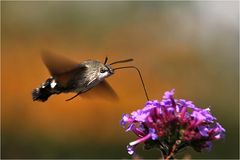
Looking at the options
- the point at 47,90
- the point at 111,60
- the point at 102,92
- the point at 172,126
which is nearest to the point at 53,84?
the point at 47,90

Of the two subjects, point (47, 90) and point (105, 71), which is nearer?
point (105, 71)

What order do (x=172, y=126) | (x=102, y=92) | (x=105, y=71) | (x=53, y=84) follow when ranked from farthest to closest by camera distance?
(x=102, y=92) < (x=53, y=84) < (x=105, y=71) < (x=172, y=126)

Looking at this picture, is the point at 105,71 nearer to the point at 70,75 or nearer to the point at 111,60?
the point at 70,75

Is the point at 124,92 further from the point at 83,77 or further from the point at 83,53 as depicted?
the point at 83,77

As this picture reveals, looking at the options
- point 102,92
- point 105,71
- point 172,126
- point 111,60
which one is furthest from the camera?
point 111,60

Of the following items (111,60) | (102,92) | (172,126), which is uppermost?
(111,60)

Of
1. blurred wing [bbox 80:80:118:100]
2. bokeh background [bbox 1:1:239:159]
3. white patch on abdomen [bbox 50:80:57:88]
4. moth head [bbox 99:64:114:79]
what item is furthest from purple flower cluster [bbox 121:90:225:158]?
bokeh background [bbox 1:1:239:159]

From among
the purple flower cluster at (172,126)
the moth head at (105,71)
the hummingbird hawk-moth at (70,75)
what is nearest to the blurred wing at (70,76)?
the hummingbird hawk-moth at (70,75)

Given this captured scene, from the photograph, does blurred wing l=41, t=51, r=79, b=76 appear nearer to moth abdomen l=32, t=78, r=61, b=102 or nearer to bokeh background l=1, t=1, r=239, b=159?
moth abdomen l=32, t=78, r=61, b=102
